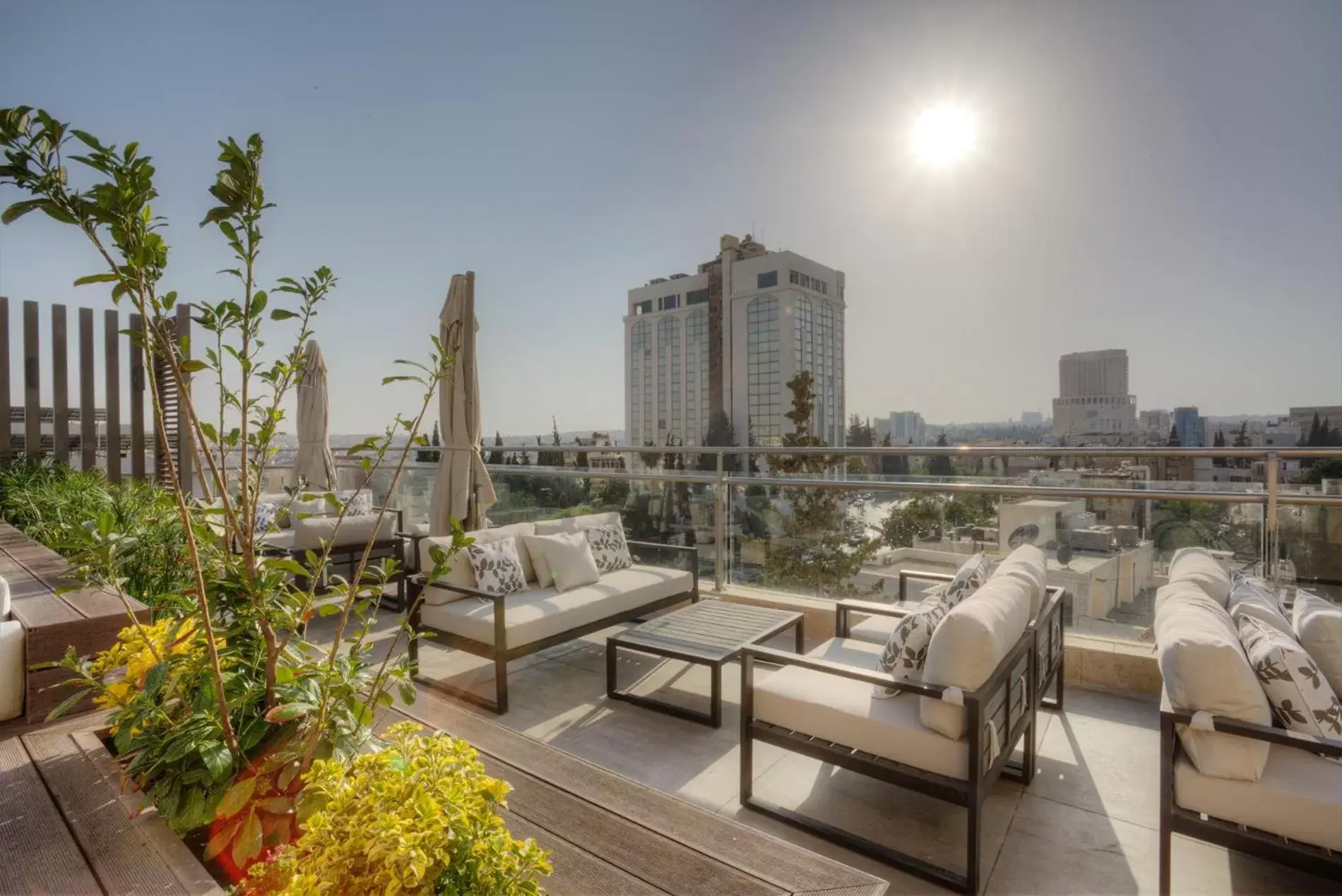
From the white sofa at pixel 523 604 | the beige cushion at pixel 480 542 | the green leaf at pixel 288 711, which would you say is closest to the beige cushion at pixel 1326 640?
the green leaf at pixel 288 711

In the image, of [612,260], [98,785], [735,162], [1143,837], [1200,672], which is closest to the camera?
[98,785]

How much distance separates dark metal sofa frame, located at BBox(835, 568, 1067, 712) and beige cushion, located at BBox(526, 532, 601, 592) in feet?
5.21

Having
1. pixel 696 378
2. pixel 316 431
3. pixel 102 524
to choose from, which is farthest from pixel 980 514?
pixel 696 378

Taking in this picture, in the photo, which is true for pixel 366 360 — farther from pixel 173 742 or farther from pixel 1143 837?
pixel 1143 837

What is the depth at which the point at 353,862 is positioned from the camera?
2.77 ft

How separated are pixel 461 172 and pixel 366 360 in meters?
2.17

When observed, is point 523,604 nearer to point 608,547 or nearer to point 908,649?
point 608,547

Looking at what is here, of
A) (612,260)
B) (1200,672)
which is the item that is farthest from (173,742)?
(612,260)

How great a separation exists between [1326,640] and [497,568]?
3.56 meters

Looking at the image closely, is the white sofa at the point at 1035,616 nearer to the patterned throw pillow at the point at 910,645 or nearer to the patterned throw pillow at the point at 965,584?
the patterned throw pillow at the point at 965,584

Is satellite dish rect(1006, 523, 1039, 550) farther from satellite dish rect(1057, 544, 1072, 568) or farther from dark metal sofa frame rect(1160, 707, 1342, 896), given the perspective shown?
dark metal sofa frame rect(1160, 707, 1342, 896)

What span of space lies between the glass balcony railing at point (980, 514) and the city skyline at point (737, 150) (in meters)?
1.62

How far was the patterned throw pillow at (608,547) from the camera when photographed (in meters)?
4.48

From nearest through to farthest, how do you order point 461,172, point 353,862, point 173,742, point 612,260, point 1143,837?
point 353,862 → point 173,742 → point 1143,837 → point 461,172 → point 612,260
